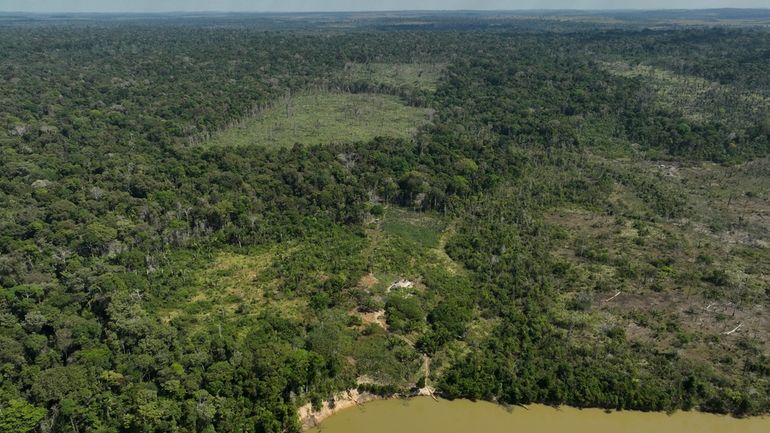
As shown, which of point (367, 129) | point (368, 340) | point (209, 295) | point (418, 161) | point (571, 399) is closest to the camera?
point (571, 399)

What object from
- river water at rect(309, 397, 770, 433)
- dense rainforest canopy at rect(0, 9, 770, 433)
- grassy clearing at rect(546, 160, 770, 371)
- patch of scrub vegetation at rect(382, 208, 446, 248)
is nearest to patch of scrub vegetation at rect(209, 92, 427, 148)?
dense rainforest canopy at rect(0, 9, 770, 433)

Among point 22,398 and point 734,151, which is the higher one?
point 734,151

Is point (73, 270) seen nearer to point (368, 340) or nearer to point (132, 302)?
point (132, 302)

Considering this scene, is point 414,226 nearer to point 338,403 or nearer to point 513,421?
point 338,403

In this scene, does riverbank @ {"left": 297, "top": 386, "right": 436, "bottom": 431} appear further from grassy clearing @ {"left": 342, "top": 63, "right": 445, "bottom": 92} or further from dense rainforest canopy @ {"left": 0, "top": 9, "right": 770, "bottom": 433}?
grassy clearing @ {"left": 342, "top": 63, "right": 445, "bottom": 92}

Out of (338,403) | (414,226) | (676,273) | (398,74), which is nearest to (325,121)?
(414,226)

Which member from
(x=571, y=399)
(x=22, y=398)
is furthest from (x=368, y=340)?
(x=22, y=398)

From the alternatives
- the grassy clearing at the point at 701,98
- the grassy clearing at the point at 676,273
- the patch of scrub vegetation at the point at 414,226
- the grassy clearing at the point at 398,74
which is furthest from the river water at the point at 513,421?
the grassy clearing at the point at 398,74
